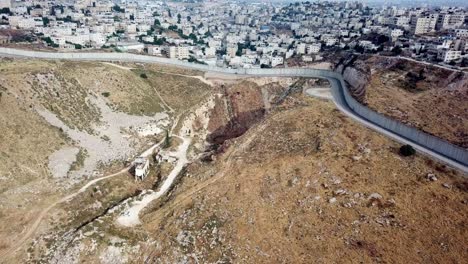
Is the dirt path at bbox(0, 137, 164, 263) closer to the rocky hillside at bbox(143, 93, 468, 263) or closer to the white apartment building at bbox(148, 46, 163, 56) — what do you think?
the rocky hillside at bbox(143, 93, 468, 263)

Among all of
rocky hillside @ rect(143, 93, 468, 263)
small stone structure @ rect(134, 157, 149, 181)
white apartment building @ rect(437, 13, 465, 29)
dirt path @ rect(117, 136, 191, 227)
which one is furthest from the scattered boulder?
white apartment building @ rect(437, 13, 465, 29)

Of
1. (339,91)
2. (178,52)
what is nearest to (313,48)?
(178,52)

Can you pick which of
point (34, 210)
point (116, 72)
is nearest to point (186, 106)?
point (116, 72)

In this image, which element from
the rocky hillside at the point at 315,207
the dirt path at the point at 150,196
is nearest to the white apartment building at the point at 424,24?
the rocky hillside at the point at 315,207

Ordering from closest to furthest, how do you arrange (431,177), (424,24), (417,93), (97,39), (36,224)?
(36,224), (431,177), (417,93), (97,39), (424,24)

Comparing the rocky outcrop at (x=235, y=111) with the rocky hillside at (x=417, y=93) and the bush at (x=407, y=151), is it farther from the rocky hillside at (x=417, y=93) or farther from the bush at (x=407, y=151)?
the bush at (x=407, y=151)

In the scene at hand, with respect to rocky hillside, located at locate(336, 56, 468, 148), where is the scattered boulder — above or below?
below

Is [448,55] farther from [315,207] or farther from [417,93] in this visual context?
[315,207]
